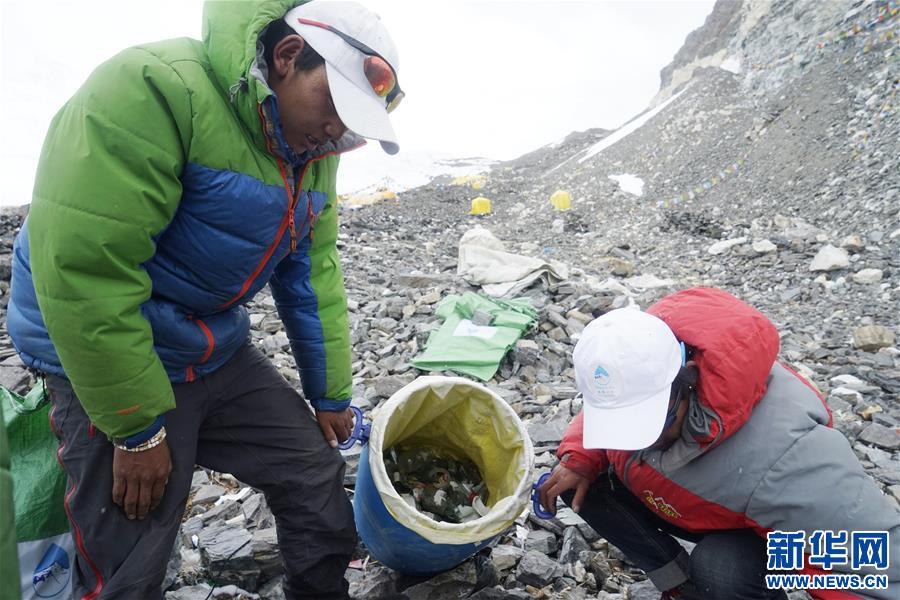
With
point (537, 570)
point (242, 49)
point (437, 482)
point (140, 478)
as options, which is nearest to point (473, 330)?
point (437, 482)

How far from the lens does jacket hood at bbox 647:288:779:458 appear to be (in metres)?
1.54

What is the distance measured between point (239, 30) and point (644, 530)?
192cm

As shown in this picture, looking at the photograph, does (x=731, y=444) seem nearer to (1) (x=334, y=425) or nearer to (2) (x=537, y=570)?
(2) (x=537, y=570)

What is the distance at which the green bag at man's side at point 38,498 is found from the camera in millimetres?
1566

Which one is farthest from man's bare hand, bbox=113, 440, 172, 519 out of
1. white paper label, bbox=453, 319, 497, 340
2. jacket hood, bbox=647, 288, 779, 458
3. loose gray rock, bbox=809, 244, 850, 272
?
loose gray rock, bbox=809, 244, 850, 272

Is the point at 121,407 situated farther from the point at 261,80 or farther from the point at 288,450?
the point at 261,80

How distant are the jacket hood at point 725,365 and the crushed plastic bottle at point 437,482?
97cm

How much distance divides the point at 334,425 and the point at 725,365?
4.03ft

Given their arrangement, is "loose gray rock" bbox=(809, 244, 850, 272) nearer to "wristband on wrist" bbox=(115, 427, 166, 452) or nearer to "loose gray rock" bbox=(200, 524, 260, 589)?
"loose gray rock" bbox=(200, 524, 260, 589)

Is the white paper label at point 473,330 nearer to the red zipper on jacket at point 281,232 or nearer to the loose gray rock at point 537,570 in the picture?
the loose gray rock at point 537,570

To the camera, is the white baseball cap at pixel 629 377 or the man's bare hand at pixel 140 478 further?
the white baseball cap at pixel 629 377

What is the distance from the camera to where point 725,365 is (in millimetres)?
1544

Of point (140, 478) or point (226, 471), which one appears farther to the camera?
point (226, 471)

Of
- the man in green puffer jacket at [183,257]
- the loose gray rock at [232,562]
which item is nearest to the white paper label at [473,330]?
the loose gray rock at [232,562]
